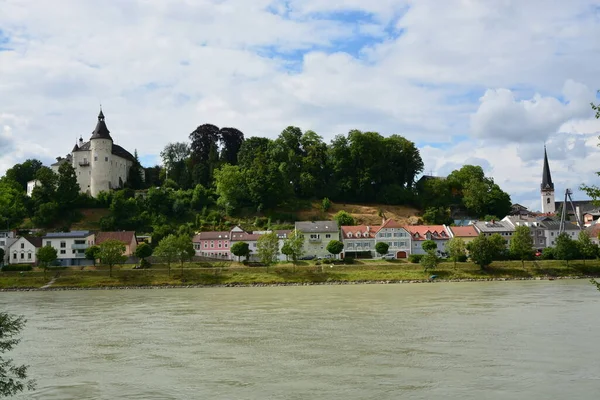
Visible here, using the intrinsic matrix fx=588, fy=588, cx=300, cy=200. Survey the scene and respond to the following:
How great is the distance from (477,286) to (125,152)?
174ft

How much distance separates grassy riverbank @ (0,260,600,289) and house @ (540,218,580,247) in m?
12.6

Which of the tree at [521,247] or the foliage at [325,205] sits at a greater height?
the foliage at [325,205]

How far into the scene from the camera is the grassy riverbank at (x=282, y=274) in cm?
5144

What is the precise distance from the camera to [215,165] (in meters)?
79.1

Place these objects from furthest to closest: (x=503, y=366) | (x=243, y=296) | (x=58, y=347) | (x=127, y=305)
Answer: (x=243, y=296) → (x=127, y=305) → (x=58, y=347) → (x=503, y=366)

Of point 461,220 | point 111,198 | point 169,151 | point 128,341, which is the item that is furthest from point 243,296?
point 169,151

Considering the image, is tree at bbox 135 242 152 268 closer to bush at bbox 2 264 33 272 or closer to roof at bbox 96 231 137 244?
roof at bbox 96 231 137 244

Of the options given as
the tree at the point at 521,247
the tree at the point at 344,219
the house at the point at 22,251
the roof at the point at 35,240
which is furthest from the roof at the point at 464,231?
the house at the point at 22,251

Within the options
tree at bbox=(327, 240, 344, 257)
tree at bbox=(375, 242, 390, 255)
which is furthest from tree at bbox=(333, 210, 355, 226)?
tree at bbox=(375, 242, 390, 255)

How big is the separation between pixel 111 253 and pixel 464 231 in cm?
3754

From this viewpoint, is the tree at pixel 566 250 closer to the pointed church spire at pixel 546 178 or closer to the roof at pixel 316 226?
the roof at pixel 316 226

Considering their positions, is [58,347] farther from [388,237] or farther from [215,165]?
[215,165]

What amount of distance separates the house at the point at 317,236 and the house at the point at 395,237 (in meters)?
4.81

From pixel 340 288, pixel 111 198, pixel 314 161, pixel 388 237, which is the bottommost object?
pixel 340 288
